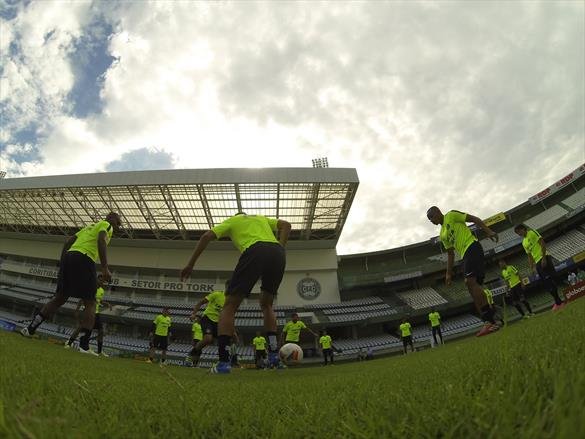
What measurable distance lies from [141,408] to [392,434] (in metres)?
0.98

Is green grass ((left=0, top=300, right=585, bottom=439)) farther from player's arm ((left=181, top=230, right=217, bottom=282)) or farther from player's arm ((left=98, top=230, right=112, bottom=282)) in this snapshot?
player's arm ((left=98, top=230, right=112, bottom=282))

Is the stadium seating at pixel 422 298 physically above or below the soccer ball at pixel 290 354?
above

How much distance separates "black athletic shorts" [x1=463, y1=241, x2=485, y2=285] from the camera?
6266 mm

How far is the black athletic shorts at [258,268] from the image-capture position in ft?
13.0

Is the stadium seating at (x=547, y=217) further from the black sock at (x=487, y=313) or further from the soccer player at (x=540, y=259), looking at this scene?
the black sock at (x=487, y=313)

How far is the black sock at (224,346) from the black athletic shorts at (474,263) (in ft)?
15.2

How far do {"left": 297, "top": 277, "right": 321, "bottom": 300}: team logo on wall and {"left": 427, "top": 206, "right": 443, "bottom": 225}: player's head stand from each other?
99.4 ft

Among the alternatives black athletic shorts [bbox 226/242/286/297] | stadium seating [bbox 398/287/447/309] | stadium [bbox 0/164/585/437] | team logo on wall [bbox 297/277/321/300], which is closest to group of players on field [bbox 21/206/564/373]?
black athletic shorts [bbox 226/242/286/297]

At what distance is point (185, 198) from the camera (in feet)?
96.3

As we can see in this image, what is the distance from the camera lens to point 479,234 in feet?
116

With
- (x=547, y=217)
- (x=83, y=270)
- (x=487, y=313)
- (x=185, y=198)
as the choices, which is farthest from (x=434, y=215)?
(x=547, y=217)

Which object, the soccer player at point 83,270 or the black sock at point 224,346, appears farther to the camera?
the soccer player at point 83,270

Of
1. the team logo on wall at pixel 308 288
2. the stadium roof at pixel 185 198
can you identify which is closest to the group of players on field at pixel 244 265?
the stadium roof at pixel 185 198

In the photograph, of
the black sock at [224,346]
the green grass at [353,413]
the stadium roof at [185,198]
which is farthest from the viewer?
the stadium roof at [185,198]
